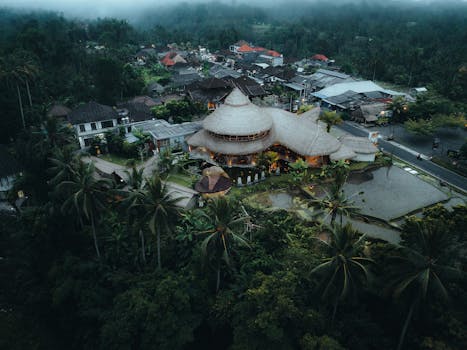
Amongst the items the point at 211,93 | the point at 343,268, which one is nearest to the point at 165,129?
the point at 211,93

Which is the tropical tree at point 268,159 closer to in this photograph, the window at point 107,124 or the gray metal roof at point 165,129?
the gray metal roof at point 165,129

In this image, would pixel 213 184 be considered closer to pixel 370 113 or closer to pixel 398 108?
pixel 370 113

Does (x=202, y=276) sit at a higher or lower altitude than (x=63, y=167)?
lower

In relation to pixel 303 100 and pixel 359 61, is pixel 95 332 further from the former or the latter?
pixel 359 61

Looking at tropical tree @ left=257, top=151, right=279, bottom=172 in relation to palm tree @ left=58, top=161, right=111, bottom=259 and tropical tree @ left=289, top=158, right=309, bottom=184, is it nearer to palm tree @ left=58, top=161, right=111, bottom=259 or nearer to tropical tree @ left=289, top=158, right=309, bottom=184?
tropical tree @ left=289, top=158, right=309, bottom=184

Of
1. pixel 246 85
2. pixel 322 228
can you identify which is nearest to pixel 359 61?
pixel 246 85

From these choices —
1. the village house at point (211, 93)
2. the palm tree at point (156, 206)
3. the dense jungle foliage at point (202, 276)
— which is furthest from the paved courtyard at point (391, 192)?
the village house at point (211, 93)
